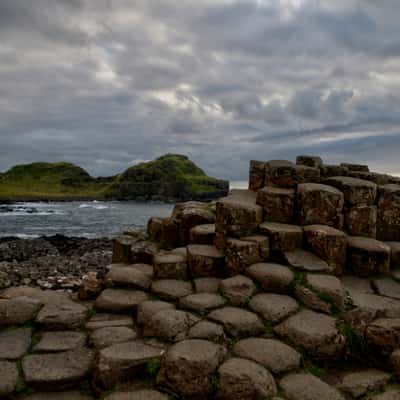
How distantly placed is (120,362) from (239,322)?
2.13 m

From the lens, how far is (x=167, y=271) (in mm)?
8664

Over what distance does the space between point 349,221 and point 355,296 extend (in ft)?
8.49

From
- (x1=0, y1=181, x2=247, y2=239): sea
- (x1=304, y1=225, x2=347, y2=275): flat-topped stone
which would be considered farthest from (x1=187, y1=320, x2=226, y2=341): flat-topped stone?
(x1=0, y1=181, x2=247, y2=239): sea

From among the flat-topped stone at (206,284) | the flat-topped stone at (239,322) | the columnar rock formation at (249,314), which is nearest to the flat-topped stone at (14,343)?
the columnar rock formation at (249,314)

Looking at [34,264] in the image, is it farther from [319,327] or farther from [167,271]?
[319,327]

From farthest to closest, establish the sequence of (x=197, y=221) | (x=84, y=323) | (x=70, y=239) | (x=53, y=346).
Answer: (x=70, y=239) < (x=197, y=221) < (x=84, y=323) < (x=53, y=346)

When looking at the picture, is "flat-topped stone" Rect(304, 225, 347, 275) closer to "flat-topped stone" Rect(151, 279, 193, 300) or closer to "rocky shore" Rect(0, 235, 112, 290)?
"flat-topped stone" Rect(151, 279, 193, 300)

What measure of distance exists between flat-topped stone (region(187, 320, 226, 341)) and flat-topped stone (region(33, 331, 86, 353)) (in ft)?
6.60

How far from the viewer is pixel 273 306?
702 cm

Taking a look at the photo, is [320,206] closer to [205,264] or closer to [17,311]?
[205,264]

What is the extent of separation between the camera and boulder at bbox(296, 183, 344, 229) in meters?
9.16

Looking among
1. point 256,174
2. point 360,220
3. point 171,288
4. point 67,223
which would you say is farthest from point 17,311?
point 67,223

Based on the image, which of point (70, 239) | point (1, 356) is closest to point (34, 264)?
point (70, 239)

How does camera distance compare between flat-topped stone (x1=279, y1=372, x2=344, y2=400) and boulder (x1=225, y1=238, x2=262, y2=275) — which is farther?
boulder (x1=225, y1=238, x2=262, y2=275)
